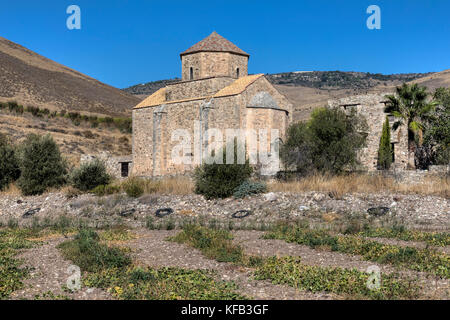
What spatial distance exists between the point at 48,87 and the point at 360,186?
54936mm

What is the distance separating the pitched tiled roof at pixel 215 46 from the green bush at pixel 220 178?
1142 cm

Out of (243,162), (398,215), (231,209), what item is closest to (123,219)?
(231,209)

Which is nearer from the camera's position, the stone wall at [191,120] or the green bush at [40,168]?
the green bush at [40,168]

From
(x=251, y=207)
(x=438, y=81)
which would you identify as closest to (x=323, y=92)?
(x=438, y=81)

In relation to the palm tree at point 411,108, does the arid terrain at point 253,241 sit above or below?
below

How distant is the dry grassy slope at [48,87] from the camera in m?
54.8

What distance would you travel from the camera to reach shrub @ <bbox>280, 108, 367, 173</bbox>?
2000cm

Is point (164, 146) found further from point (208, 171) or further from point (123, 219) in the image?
point (123, 219)

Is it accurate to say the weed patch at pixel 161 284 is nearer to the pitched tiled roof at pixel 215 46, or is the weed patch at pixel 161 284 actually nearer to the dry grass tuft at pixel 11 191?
the dry grass tuft at pixel 11 191

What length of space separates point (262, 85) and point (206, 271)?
19542mm

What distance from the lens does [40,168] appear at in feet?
69.1

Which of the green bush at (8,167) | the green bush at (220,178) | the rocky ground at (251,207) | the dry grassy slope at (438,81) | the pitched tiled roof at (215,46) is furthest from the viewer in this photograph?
the dry grassy slope at (438,81)

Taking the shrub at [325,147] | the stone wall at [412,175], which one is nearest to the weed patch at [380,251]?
the shrub at [325,147]

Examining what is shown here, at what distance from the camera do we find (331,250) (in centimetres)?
930
